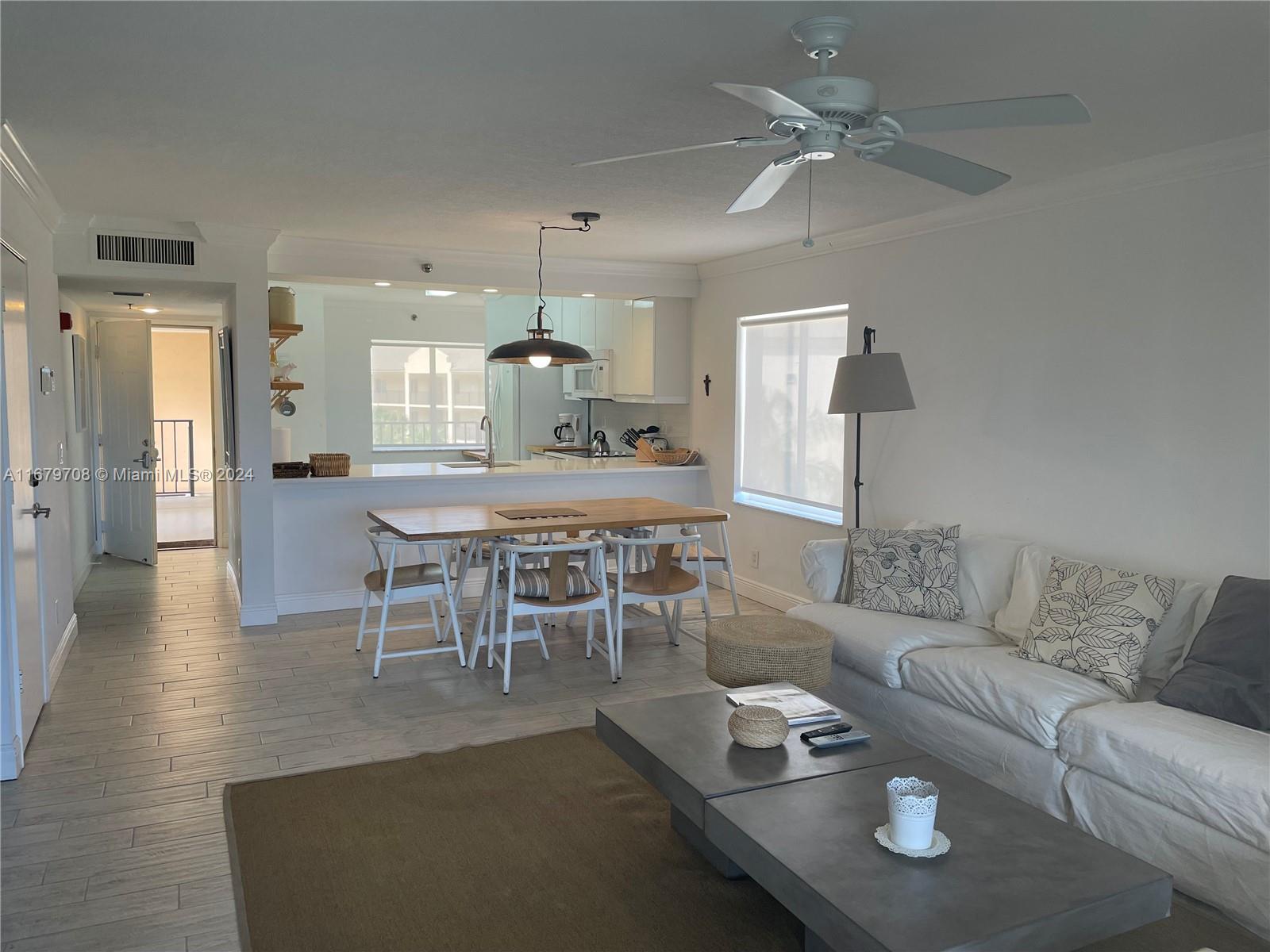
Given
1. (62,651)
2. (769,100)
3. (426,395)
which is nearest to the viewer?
(769,100)

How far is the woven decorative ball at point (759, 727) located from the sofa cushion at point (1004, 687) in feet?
3.19

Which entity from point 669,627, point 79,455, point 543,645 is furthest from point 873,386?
point 79,455

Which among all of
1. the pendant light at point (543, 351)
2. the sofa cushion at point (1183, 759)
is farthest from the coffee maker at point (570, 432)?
the sofa cushion at point (1183, 759)

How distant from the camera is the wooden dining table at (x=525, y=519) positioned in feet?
15.2

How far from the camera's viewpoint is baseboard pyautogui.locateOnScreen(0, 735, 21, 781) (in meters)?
3.32

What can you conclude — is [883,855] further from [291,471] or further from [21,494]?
[291,471]

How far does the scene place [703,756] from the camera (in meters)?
2.68

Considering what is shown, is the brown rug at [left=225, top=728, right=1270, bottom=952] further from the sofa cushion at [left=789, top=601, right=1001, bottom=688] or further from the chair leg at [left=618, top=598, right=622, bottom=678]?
the sofa cushion at [left=789, top=601, right=1001, bottom=688]

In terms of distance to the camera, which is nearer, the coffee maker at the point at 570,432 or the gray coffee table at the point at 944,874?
the gray coffee table at the point at 944,874

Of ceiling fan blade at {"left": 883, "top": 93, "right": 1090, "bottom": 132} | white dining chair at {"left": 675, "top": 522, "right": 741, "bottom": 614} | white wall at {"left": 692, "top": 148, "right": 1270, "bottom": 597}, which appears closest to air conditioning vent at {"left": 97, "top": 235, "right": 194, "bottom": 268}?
white dining chair at {"left": 675, "top": 522, "right": 741, "bottom": 614}

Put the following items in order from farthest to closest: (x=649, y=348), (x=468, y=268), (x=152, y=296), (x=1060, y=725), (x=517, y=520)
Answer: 1. (x=649, y=348)
2. (x=152, y=296)
3. (x=468, y=268)
4. (x=517, y=520)
5. (x=1060, y=725)

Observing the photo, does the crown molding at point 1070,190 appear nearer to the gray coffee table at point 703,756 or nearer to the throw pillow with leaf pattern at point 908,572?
the throw pillow with leaf pattern at point 908,572

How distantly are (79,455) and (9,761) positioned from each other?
14.6 ft

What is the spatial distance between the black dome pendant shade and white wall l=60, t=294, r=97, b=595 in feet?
10.1
